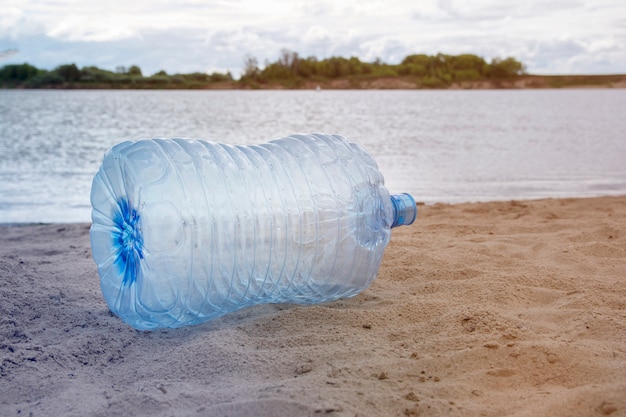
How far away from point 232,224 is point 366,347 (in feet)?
2.34

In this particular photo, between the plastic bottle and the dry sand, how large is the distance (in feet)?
0.36

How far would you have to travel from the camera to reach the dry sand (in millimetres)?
1734

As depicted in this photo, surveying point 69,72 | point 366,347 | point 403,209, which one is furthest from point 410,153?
point 69,72

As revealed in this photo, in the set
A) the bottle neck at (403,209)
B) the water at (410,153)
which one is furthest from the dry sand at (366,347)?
the water at (410,153)

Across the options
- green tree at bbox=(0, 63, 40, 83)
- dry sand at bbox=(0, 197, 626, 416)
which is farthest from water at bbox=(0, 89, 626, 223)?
green tree at bbox=(0, 63, 40, 83)

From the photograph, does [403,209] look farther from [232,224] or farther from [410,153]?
[410,153]

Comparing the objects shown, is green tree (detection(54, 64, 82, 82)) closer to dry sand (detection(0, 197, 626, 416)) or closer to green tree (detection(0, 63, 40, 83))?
green tree (detection(0, 63, 40, 83))

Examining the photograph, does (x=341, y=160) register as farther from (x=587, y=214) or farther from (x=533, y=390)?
(x=587, y=214)

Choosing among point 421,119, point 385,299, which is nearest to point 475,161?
point 385,299

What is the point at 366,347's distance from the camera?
6.95 ft

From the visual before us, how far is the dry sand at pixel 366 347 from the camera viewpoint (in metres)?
1.73

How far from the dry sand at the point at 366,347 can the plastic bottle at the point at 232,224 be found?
110mm

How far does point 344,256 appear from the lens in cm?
263

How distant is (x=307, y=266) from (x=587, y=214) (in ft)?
8.86
